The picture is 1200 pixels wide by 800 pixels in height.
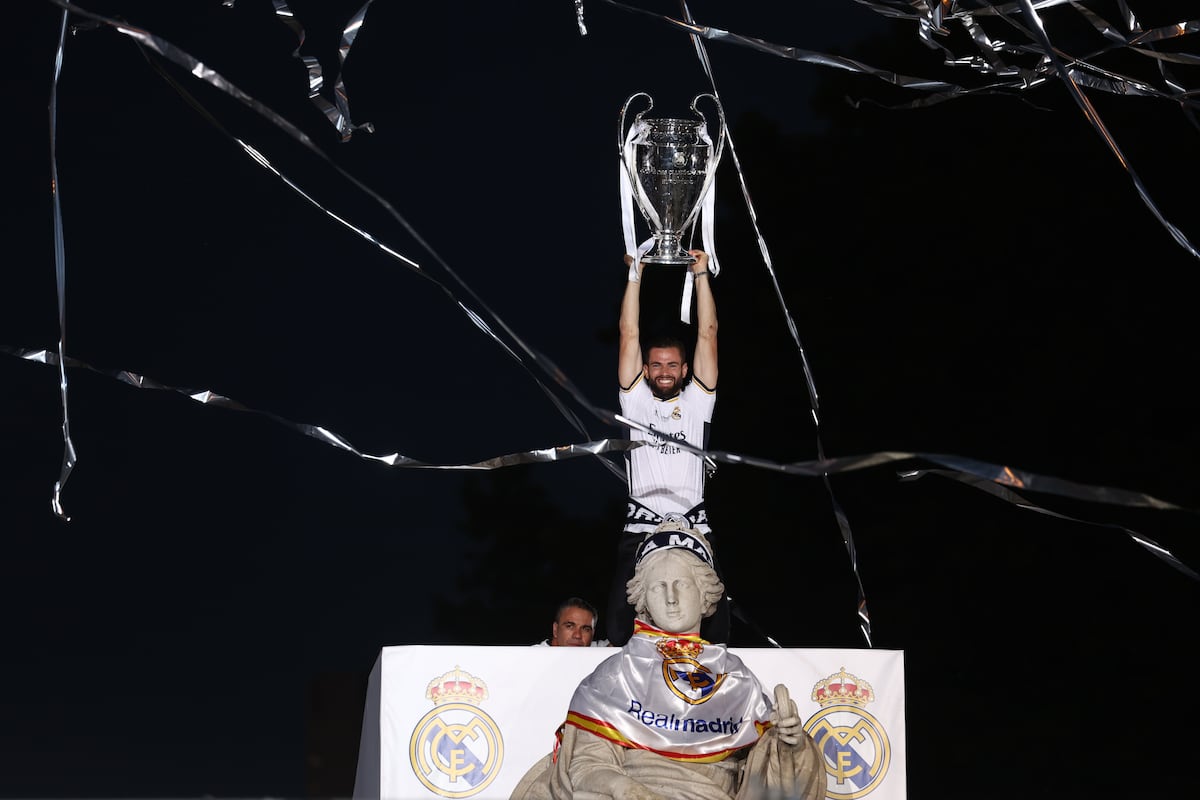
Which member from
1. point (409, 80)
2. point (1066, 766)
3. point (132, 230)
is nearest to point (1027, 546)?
point (1066, 766)

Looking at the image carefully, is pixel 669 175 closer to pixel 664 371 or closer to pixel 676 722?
pixel 664 371

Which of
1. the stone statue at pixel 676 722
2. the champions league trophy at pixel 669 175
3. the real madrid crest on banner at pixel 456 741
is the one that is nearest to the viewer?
the stone statue at pixel 676 722

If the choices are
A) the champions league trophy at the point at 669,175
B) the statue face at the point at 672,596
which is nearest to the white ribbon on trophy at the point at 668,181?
the champions league trophy at the point at 669,175

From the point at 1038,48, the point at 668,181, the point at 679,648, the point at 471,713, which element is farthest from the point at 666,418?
the point at 1038,48

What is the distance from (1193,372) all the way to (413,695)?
409cm

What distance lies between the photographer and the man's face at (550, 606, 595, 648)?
4.39m

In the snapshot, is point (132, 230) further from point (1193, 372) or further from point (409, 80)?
point (1193, 372)

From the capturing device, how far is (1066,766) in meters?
6.65

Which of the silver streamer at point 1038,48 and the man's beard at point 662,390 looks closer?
the silver streamer at point 1038,48

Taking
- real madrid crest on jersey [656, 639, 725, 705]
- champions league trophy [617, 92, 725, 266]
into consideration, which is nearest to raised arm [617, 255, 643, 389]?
champions league trophy [617, 92, 725, 266]

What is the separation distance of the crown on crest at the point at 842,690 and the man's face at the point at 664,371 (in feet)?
2.65

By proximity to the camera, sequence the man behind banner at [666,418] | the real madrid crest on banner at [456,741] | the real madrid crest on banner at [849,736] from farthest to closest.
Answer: the man behind banner at [666,418], the real madrid crest on banner at [849,736], the real madrid crest on banner at [456,741]

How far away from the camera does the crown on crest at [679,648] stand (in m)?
3.51

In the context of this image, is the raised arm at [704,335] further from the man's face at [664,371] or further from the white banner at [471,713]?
the white banner at [471,713]
